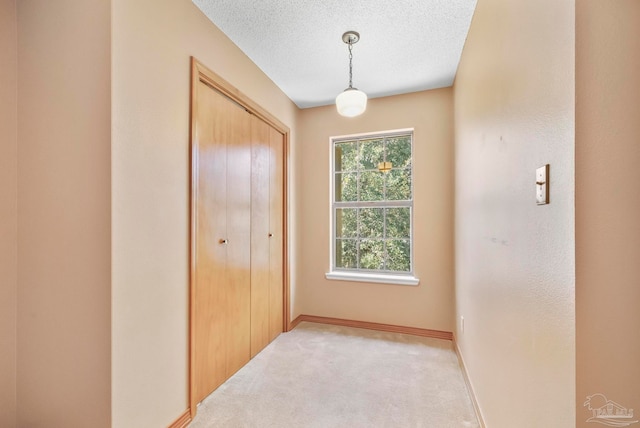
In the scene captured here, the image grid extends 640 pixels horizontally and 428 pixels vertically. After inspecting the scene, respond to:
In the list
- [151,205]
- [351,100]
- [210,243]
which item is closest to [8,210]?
[151,205]

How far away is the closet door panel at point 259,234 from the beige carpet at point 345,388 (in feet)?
0.76

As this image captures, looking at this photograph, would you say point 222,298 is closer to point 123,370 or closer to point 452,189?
point 123,370

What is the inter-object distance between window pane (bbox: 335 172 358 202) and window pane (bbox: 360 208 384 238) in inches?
8.6

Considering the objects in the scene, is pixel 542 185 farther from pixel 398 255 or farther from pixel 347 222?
pixel 347 222

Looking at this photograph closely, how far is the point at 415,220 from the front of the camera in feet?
9.98

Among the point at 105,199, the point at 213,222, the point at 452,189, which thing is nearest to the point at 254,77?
the point at 213,222

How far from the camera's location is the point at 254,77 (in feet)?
8.26

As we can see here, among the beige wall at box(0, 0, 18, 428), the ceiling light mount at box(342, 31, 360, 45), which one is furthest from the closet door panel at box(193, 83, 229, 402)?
the ceiling light mount at box(342, 31, 360, 45)

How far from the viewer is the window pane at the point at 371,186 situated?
10.7 feet

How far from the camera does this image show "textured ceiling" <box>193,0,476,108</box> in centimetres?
184

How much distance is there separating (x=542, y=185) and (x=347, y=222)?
2558mm

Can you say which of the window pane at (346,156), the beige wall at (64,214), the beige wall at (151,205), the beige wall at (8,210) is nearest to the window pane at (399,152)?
the window pane at (346,156)

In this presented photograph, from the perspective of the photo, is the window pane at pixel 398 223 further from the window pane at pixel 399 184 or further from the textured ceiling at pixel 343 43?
the textured ceiling at pixel 343 43

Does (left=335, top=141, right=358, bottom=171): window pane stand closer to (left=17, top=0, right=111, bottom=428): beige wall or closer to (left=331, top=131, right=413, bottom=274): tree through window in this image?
(left=331, top=131, right=413, bottom=274): tree through window
